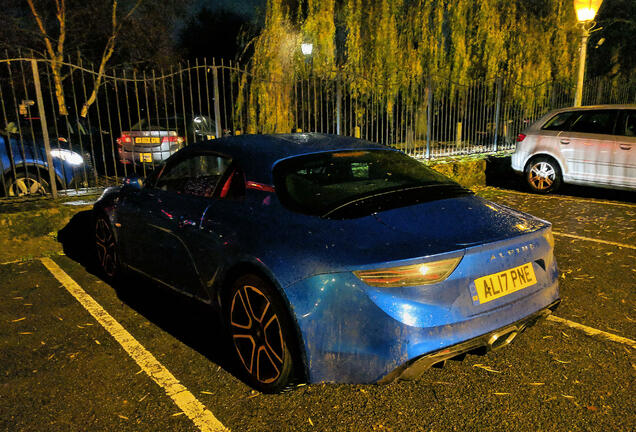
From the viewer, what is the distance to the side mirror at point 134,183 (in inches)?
167

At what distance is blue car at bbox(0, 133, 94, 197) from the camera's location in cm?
684

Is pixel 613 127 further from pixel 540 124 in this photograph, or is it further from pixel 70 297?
pixel 70 297

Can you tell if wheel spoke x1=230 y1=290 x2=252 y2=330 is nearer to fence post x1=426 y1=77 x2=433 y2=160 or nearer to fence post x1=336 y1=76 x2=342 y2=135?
fence post x1=336 y1=76 x2=342 y2=135

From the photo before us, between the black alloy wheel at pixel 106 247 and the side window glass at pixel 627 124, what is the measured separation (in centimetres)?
765

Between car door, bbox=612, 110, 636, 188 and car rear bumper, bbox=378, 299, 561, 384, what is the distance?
21.1 feet

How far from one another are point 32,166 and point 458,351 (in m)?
6.86

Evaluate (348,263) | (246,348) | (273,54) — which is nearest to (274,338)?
(246,348)

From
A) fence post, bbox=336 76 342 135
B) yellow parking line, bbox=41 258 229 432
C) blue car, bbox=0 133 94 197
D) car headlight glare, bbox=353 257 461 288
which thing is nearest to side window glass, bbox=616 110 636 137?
fence post, bbox=336 76 342 135

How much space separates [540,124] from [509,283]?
7325 millimetres

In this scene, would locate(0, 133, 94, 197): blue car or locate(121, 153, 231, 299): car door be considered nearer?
locate(121, 153, 231, 299): car door

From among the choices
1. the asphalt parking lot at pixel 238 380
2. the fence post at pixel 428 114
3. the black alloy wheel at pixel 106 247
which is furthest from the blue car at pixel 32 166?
the fence post at pixel 428 114

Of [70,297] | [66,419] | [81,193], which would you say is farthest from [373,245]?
[81,193]

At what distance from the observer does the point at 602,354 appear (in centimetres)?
319

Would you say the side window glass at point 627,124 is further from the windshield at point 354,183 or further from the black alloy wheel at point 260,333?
the black alloy wheel at point 260,333
